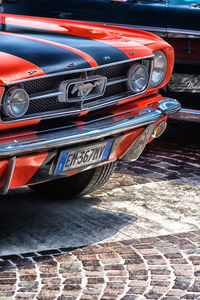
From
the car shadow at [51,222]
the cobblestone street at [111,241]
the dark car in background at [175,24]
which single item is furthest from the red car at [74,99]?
the dark car in background at [175,24]

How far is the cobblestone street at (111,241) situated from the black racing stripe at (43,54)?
1.04 meters

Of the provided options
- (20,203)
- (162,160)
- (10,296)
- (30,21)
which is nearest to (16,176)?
(10,296)

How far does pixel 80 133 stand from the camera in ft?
11.9

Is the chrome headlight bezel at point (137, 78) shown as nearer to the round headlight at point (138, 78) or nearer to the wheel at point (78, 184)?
the round headlight at point (138, 78)

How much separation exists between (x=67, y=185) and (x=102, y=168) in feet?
1.03

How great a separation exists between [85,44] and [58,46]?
22cm

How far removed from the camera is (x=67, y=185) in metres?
4.62

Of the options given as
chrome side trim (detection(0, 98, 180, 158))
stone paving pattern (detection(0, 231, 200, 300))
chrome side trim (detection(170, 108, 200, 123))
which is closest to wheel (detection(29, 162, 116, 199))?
chrome side trim (detection(0, 98, 180, 158))

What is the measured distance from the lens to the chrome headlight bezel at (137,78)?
4109mm

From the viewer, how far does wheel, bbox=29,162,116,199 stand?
4.49 meters

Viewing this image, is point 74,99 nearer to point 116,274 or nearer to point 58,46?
point 58,46

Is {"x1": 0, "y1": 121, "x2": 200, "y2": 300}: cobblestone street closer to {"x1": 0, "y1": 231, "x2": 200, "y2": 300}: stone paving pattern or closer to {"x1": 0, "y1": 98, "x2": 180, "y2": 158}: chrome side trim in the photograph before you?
{"x1": 0, "y1": 231, "x2": 200, "y2": 300}: stone paving pattern

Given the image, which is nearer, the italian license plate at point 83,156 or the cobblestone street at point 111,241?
the cobblestone street at point 111,241

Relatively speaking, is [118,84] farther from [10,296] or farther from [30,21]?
[10,296]
